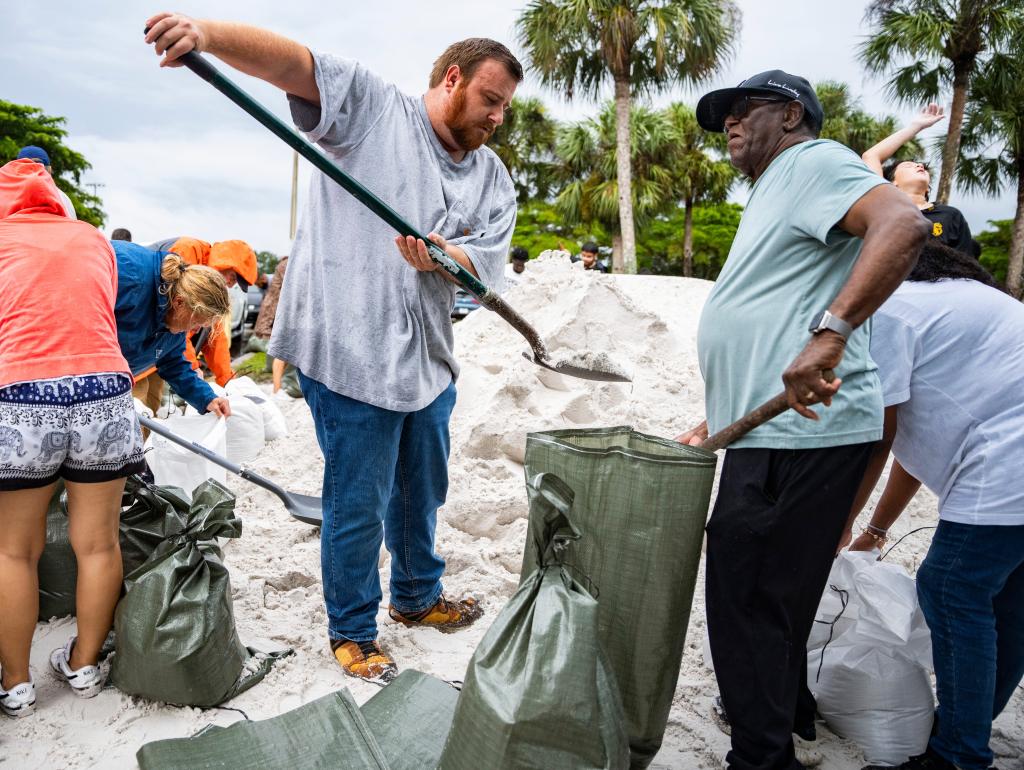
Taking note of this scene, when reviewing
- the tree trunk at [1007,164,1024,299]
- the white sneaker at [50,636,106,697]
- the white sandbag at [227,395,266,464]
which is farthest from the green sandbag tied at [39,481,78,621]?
the tree trunk at [1007,164,1024,299]

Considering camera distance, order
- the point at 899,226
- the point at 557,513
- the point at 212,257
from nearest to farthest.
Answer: the point at 899,226 → the point at 557,513 → the point at 212,257

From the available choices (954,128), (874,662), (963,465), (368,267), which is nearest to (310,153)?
(368,267)

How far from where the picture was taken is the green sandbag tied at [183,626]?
211 centimetres

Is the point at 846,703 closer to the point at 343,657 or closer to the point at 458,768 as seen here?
the point at 458,768

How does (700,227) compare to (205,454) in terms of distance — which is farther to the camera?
(700,227)

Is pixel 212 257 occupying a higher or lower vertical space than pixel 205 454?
higher

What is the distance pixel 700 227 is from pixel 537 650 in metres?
27.1

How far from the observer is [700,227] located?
2694 centimetres

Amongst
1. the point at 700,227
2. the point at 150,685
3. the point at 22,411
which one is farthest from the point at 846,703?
the point at 700,227

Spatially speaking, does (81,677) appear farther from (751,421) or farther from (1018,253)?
(1018,253)

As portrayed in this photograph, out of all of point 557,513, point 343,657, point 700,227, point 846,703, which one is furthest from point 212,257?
point 700,227

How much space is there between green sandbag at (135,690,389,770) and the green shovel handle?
125 cm

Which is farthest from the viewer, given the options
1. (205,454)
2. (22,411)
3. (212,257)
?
(212,257)

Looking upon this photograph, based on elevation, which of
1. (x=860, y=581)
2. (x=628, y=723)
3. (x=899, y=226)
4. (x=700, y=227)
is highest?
(x=700, y=227)
